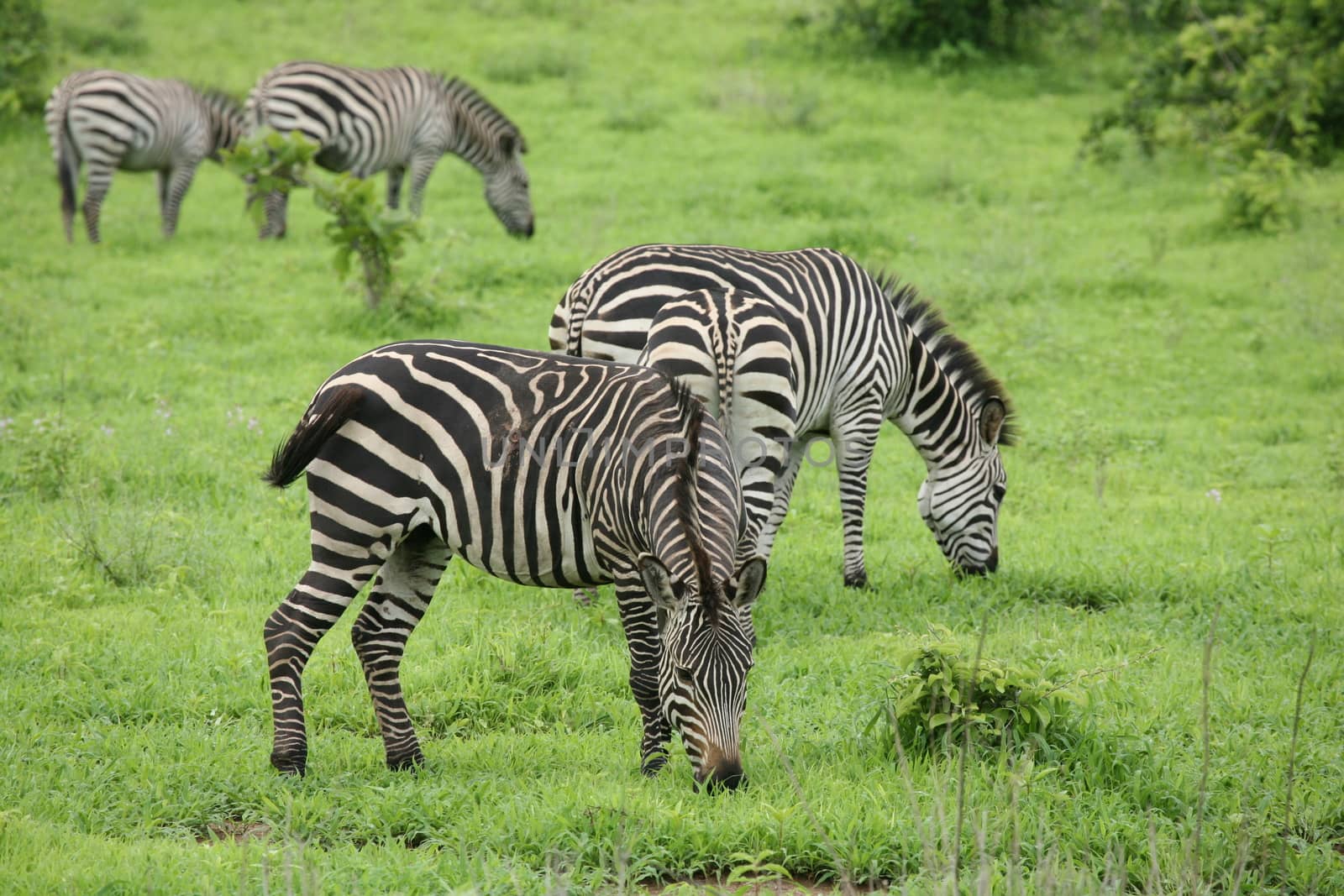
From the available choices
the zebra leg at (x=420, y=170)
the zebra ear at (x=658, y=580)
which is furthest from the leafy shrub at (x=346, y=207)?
the zebra ear at (x=658, y=580)

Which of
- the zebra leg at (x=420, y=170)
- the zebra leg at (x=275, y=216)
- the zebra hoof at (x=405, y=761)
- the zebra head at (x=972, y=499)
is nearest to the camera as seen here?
the zebra hoof at (x=405, y=761)

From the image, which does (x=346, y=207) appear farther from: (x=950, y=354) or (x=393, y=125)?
(x=950, y=354)

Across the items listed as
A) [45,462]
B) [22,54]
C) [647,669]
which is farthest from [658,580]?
[22,54]

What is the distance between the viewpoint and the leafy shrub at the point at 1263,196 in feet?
51.6

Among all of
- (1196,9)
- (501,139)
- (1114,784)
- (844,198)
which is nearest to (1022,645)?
(1114,784)

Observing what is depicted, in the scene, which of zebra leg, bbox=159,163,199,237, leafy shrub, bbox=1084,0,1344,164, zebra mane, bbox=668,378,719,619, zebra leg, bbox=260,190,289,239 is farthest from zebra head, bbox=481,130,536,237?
zebra mane, bbox=668,378,719,619

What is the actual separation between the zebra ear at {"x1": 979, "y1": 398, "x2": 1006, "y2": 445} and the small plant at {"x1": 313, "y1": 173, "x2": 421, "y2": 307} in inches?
247

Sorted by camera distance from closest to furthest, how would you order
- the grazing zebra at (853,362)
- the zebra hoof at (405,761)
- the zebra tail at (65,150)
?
1. the zebra hoof at (405,761)
2. the grazing zebra at (853,362)
3. the zebra tail at (65,150)

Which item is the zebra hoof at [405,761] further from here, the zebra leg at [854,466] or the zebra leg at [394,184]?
the zebra leg at [394,184]

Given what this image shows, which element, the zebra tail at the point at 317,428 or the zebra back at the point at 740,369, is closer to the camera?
the zebra tail at the point at 317,428

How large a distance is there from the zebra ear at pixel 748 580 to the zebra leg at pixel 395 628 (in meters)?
1.57

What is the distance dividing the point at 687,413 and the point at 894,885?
2.09 metres

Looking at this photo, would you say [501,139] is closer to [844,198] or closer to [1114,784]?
[844,198]

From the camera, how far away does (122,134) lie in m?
15.4
